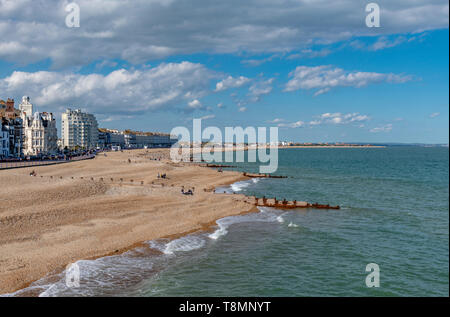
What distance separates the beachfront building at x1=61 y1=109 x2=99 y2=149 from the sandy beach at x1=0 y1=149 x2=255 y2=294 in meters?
147

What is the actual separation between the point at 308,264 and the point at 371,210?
2123 cm

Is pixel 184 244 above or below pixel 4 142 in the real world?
below

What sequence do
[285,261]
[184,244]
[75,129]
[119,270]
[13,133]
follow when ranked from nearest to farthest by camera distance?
[119,270] → [285,261] → [184,244] → [13,133] → [75,129]

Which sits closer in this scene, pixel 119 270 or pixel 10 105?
pixel 119 270

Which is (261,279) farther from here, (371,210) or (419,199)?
(419,199)

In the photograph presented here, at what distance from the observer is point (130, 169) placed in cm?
7156

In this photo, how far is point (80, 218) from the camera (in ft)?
94.7

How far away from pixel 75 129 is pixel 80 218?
542 feet

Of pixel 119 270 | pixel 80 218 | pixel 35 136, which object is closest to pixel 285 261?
pixel 119 270

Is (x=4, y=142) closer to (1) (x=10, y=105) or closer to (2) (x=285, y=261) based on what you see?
(1) (x=10, y=105)

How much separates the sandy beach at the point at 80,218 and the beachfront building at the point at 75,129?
147165 millimetres

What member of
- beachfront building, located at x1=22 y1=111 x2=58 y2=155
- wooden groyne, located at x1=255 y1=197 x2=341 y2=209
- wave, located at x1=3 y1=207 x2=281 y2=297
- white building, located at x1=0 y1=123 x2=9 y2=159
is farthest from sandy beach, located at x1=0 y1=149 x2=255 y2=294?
beachfront building, located at x1=22 y1=111 x2=58 y2=155

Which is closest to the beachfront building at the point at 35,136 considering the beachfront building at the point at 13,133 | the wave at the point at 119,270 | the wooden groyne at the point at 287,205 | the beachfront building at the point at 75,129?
the beachfront building at the point at 13,133
